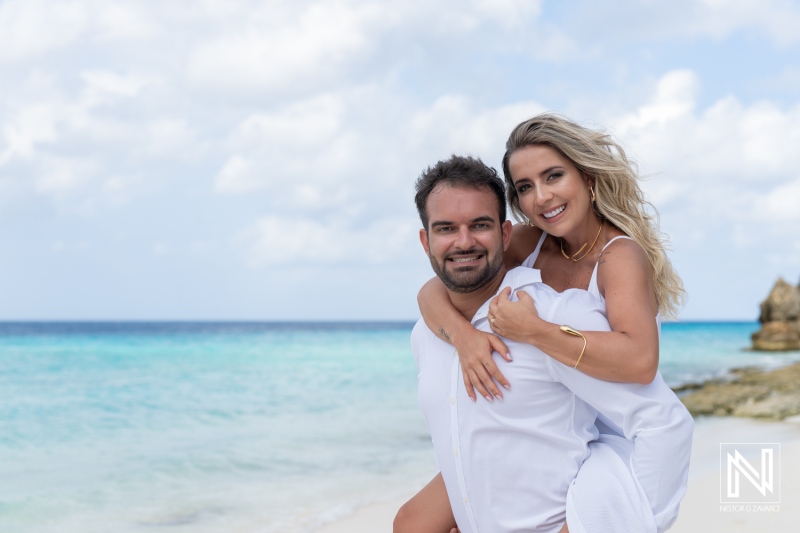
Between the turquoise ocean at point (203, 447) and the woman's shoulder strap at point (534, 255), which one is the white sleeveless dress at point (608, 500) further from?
the turquoise ocean at point (203, 447)

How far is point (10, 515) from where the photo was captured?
734 centimetres

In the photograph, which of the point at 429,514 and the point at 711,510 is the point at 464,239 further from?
the point at 711,510

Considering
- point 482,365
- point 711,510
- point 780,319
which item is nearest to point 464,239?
point 482,365

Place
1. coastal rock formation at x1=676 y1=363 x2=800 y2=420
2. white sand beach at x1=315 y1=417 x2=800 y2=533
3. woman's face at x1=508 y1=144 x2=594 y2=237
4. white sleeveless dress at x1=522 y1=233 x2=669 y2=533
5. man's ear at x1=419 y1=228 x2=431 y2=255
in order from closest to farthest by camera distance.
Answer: white sleeveless dress at x1=522 y1=233 x2=669 y2=533 < man's ear at x1=419 y1=228 x2=431 y2=255 < woman's face at x1=508 y1=144 x2=594 y2=237 < white sand beach at x1=315 y1=417 x2=800 y2=533 < coastal rock formation at x1=676 y1=363 x2=800 y2=420

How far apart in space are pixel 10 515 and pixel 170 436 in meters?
3.96

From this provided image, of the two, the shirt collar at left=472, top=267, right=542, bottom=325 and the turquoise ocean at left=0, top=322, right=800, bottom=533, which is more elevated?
the shirt collar at left=472, top=267, right=542, bottom=325

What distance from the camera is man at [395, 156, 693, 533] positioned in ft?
8.74

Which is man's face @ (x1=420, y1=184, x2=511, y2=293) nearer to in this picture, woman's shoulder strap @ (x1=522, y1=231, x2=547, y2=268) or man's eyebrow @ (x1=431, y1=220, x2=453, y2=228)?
man's eyebrow @ (x1=431, y1=220, x2=453, y2=228)

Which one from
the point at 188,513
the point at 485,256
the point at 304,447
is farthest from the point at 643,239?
the point at 304,447

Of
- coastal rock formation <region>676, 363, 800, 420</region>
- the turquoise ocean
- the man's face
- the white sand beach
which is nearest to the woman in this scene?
the man's face

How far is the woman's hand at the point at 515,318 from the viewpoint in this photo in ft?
8.81

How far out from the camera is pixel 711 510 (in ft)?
19.0

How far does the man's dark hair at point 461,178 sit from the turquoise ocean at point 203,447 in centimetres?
414

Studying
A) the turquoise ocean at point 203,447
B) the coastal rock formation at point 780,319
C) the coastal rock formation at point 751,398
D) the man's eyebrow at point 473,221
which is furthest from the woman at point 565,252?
the coastal rock formation at point 780,319
